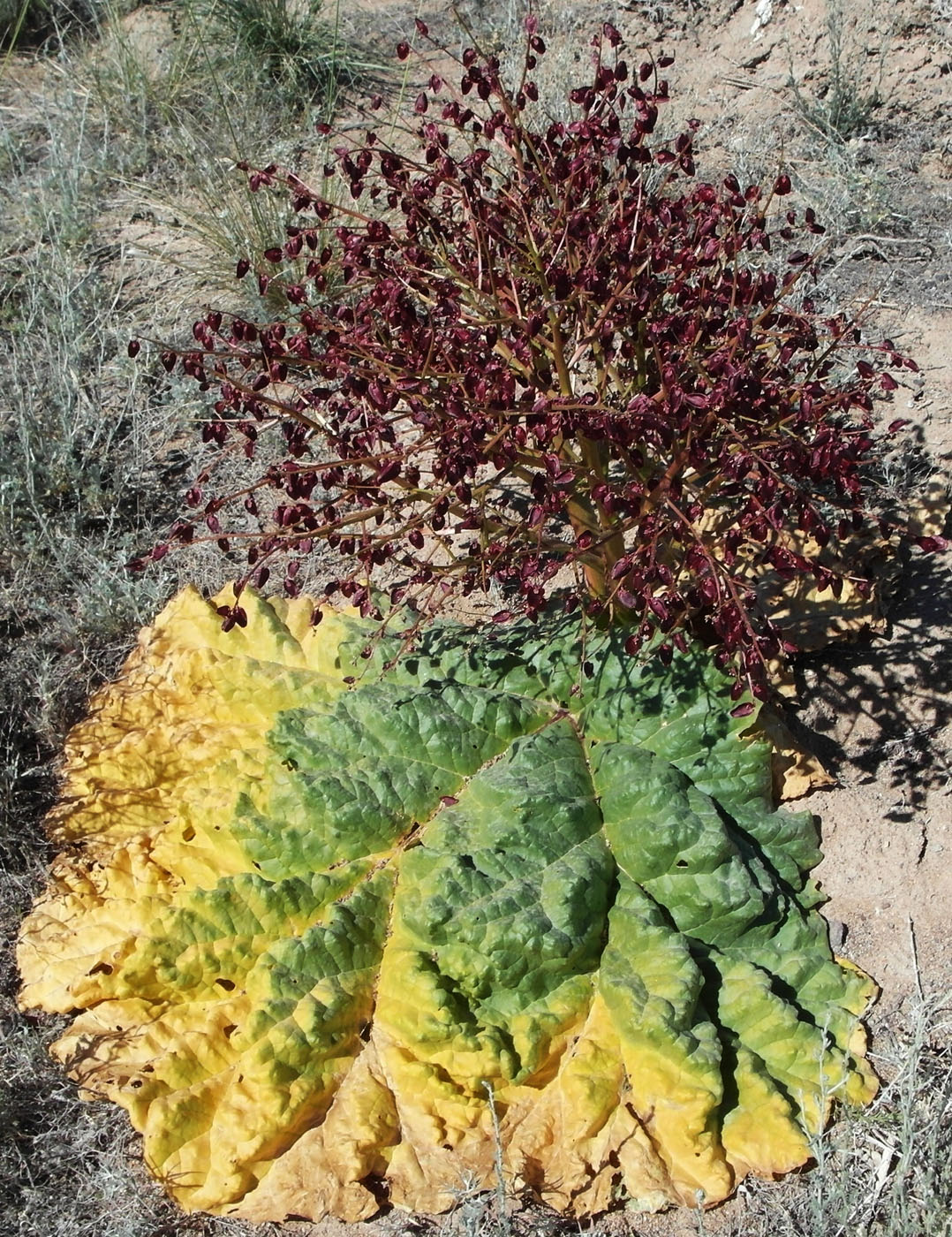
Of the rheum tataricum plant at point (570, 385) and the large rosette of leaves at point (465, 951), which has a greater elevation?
the rheum tataricum plant at point (570, 385)

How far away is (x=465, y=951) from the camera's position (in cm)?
304

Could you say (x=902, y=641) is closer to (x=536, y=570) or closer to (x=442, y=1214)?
(x=536, y=570)

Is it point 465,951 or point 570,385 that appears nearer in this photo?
point 465,951

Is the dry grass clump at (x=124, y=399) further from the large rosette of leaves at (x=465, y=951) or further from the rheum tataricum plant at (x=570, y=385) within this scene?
the rheum tataricum plant at (x=570, y=385)

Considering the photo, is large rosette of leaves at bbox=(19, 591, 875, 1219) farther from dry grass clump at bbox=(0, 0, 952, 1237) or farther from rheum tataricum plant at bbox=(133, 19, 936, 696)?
rheum tataricum plant at bbox=(133, 19, 936, 696)

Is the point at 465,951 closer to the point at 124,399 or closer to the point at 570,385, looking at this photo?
the point at 570,385

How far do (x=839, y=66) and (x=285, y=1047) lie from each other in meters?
5.21

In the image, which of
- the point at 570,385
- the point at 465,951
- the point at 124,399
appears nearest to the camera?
the point at 465,951

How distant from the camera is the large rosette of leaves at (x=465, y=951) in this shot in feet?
9.66

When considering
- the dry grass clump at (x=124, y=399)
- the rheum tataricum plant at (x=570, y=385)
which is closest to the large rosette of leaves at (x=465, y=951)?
the dry grass clump at (x=124, y=399)

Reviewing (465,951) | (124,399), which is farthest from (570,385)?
(124,399)

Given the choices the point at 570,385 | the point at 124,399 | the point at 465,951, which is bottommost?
the point at 465,951

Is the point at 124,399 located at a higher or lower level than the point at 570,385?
lower

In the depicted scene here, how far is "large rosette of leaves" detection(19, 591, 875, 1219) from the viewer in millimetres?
2943
